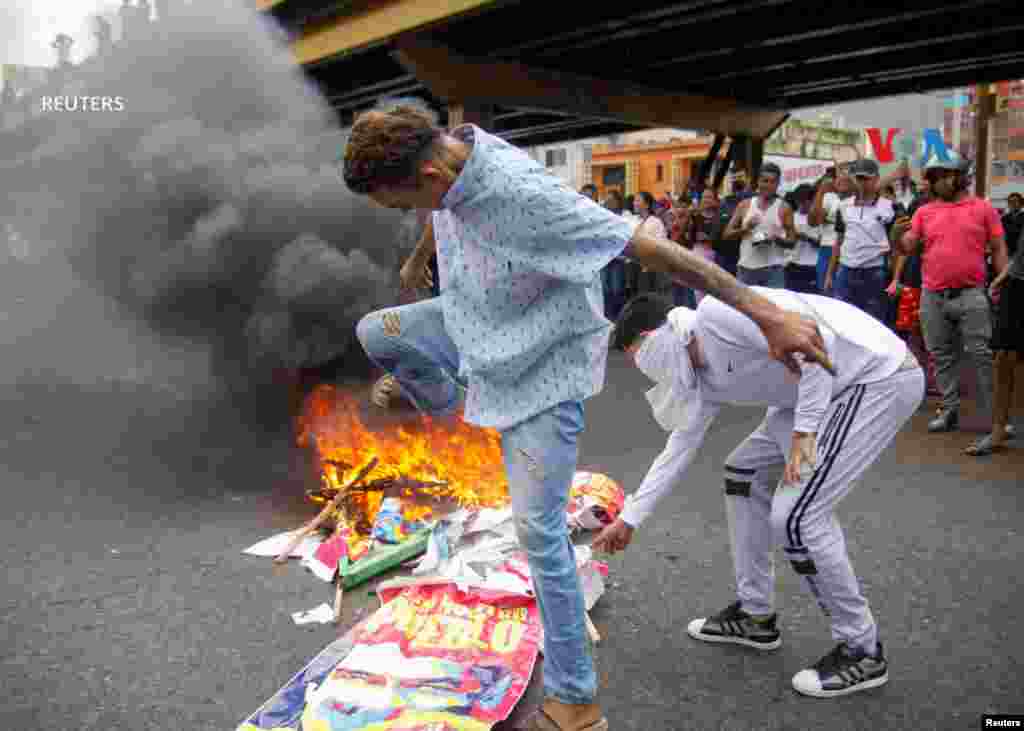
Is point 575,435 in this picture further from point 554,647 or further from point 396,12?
point 396,12

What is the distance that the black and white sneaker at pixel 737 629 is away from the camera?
10.1 feet

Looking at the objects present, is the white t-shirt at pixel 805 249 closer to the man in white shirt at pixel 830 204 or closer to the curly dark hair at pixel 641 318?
the man in white shirt at pixel 830 204

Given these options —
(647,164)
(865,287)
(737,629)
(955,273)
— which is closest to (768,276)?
(865,287)

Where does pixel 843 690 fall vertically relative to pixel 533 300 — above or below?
below

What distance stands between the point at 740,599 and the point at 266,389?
5806 mm

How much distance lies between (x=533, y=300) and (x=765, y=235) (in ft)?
21.1

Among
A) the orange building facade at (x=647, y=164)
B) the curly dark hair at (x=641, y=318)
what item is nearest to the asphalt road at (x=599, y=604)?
the curly dark hair at (x=641, y=318)

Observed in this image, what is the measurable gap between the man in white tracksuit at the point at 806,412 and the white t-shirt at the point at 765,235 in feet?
18.5

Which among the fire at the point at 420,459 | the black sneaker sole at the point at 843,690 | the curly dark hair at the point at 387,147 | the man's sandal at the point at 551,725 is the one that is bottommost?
the black sneaker sole at the point at 843,690

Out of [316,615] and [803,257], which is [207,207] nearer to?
[803,257]

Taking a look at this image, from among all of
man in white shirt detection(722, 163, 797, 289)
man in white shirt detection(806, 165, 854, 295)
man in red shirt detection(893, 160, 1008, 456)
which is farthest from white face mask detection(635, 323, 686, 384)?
man in white shirt detection(806, 165, 854, 295)

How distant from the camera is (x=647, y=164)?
47.3 m

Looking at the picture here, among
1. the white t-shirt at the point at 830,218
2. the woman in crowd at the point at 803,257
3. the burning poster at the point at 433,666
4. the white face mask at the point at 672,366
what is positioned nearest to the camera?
the burning poster at the point at 433,666

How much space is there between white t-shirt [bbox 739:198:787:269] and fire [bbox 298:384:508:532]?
13.2ft
